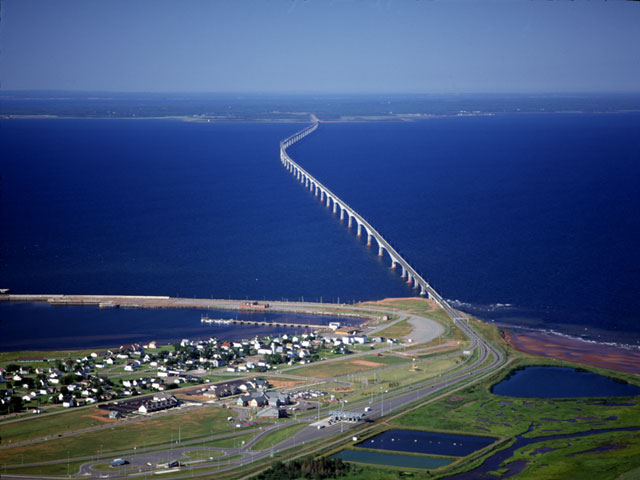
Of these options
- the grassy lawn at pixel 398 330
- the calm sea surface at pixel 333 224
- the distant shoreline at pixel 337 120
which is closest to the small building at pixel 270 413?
the grassy lawn at pixel 398 330

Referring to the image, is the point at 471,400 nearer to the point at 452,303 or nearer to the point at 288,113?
the point at 452,303

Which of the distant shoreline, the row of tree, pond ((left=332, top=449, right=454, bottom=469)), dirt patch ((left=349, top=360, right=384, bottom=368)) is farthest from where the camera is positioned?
the distant shoreline

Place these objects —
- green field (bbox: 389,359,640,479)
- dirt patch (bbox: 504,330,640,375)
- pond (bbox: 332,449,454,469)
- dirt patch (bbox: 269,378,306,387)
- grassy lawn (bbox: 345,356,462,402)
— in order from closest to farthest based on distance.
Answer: green field (bbox: 389,359,640,479), pond (bbox: 332,449,454,469), grassy lawn (bbox: 345,356,462,402), dirt patch (bbox: 269,378,306,387), dirt patch (bbox: 504,330,640,375)

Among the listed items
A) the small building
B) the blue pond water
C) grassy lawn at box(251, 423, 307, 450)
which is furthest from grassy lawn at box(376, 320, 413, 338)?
grassy lawn at box(251, 423, 307, 450)

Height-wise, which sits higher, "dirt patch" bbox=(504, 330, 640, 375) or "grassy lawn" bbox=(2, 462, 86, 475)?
"dirt patch" bbox=(504, 330, 640, 375)

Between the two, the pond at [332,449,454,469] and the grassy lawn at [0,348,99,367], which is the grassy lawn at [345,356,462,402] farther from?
the grassy lawn at [0,348,99,367]

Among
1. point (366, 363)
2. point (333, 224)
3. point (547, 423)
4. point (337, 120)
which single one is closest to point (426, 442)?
point (547, 423)
